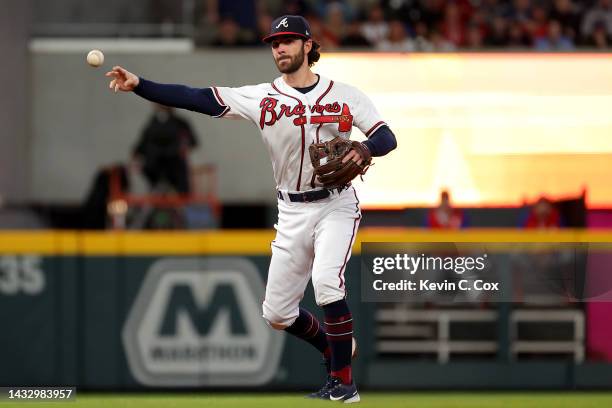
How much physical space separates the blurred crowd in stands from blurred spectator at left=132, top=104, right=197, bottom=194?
1855 millimetres

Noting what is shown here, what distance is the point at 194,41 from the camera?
15.7 m

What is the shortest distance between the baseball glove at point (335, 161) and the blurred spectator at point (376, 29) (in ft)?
27.1

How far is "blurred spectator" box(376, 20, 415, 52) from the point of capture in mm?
15227

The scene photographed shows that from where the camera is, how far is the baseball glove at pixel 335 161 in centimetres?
721

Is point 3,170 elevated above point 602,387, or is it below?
above

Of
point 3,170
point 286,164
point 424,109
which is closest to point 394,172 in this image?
point 424,109

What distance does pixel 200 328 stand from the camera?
11.1 metres

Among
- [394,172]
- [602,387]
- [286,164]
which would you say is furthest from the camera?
[394,172]

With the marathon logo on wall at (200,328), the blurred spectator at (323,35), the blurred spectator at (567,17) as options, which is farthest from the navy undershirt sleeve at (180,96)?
the blurred spectator at (567,17)

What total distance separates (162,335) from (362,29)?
5.75 meters

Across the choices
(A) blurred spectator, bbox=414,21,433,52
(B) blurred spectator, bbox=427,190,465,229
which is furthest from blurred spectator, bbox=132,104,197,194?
(A) blurred spectator, bbox=414,21,433,52

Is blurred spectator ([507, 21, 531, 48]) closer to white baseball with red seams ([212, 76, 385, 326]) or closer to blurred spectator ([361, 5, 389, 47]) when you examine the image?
blurred spectator ([361, 5, 389, 47])

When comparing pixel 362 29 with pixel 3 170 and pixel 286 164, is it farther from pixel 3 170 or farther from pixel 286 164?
pixel 286 164

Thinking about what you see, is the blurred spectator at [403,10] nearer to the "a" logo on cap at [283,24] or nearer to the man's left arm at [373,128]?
the man's left arm at [373,128]
